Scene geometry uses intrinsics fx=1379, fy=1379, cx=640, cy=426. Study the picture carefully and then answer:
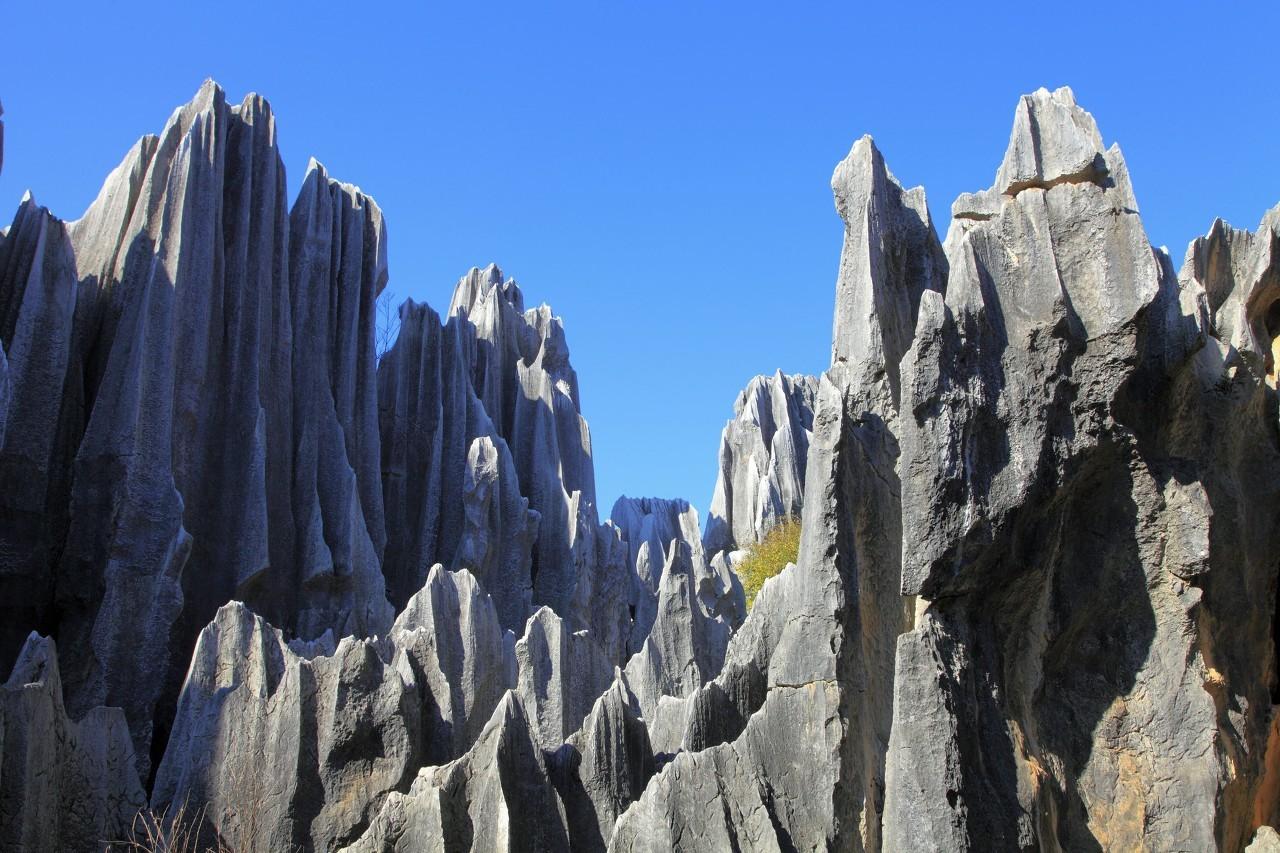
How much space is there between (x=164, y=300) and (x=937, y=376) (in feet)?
49.2

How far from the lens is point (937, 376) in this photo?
10164 mm

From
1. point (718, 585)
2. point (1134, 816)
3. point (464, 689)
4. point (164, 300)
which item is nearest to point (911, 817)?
point (1134, 816)

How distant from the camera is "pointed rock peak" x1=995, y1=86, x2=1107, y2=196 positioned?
11.9 m

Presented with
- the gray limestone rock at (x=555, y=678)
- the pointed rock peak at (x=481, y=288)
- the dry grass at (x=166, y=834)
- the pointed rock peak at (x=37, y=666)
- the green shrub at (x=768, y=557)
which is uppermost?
the pointed rock peak at (x=481, y=288)

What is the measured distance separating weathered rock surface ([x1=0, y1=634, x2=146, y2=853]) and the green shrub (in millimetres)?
24175

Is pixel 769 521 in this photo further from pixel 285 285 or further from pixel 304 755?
pixel 304 755

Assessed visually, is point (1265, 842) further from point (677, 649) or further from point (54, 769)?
point (677, 649)

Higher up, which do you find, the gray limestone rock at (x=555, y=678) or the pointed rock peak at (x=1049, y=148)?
the pointed rock peak at (x=1049, y=148)

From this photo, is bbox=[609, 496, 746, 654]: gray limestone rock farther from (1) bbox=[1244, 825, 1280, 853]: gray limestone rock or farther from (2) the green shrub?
(1) bbox=[1244, 825, 1280, 853]: gray limestone rock

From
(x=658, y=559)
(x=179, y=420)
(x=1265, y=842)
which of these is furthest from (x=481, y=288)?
(x=1265, y=842)

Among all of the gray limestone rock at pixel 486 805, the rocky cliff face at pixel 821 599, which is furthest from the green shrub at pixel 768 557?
the gray limestone rock at pixel 486 805

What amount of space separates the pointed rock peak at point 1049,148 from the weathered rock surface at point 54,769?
951cm

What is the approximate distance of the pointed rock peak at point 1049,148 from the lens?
11.9m

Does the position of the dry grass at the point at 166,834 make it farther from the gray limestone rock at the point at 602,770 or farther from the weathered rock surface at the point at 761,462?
the weathered rock surface at the point at 761,462
